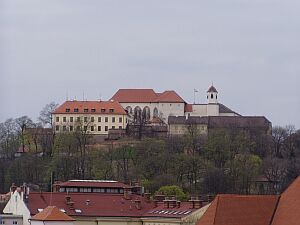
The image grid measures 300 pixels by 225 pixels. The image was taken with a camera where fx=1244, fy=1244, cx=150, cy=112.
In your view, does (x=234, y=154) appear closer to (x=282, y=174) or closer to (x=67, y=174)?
(x=282, y=174)

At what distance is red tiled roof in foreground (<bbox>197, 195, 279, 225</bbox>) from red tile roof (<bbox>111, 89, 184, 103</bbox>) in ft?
348

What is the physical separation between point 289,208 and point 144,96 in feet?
364

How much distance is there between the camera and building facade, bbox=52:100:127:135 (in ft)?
477

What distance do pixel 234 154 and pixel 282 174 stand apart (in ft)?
22.0

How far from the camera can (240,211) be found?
4969cm

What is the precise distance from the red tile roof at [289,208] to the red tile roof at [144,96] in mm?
106549

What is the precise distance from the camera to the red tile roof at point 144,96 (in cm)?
15762

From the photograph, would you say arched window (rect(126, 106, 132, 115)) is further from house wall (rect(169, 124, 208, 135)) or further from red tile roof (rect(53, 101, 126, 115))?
house wall (rect(169, 124, 208, 135))

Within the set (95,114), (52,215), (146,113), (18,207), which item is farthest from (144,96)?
(52,215)

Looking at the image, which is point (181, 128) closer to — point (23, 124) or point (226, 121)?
point (226, 121)

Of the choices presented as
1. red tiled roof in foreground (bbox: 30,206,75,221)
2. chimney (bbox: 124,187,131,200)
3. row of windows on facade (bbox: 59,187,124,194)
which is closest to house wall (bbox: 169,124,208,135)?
→ row of windows on facade (bbox: 59,187,124,194)

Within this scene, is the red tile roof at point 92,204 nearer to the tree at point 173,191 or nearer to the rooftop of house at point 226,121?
the tree at point 173,191

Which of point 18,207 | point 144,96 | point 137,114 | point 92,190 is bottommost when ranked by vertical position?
point 18,207

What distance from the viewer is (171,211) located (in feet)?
218
